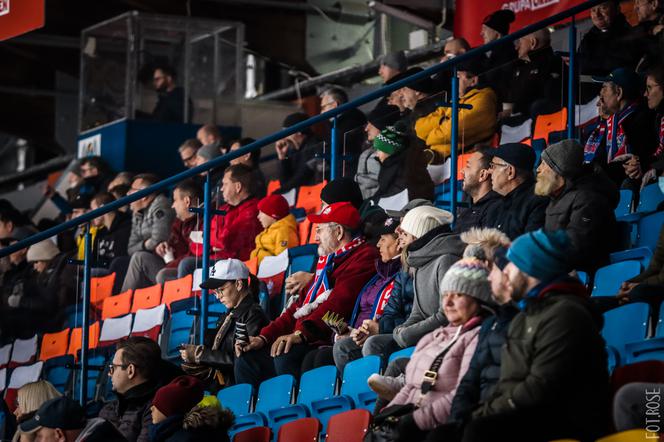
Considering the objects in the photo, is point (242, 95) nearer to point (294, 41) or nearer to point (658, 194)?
point (294, 41)

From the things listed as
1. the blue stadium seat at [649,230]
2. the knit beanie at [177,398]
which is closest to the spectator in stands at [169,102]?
the knit beanie at [177,398]

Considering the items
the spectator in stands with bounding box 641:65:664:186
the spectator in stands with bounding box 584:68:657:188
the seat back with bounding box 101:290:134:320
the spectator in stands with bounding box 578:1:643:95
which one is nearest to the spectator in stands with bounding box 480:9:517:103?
the spectator in stands with bounding box 578:1:643:95

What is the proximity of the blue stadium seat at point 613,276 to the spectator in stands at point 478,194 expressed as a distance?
70 cm

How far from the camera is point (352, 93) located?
50.6ft

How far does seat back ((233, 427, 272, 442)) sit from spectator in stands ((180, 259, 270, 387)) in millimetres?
1038

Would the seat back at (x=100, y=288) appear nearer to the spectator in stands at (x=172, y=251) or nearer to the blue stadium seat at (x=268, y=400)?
the spectator in stands at (x=172, y=251)

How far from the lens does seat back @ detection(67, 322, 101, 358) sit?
9.07m

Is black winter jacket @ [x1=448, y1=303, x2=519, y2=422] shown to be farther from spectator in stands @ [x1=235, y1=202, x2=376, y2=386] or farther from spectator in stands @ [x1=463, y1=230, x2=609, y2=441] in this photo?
spectator in stands @ [x1=235, y1=202, x2=376, y2=386]

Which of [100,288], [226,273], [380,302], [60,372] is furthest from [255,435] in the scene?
[100,288]

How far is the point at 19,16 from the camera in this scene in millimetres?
12984

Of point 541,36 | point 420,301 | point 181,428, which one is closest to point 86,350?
point 181,428

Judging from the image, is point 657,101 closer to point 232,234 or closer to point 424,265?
point 424,265

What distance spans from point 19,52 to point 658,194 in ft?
39.4

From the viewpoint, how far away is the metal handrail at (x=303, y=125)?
27.7 feet
